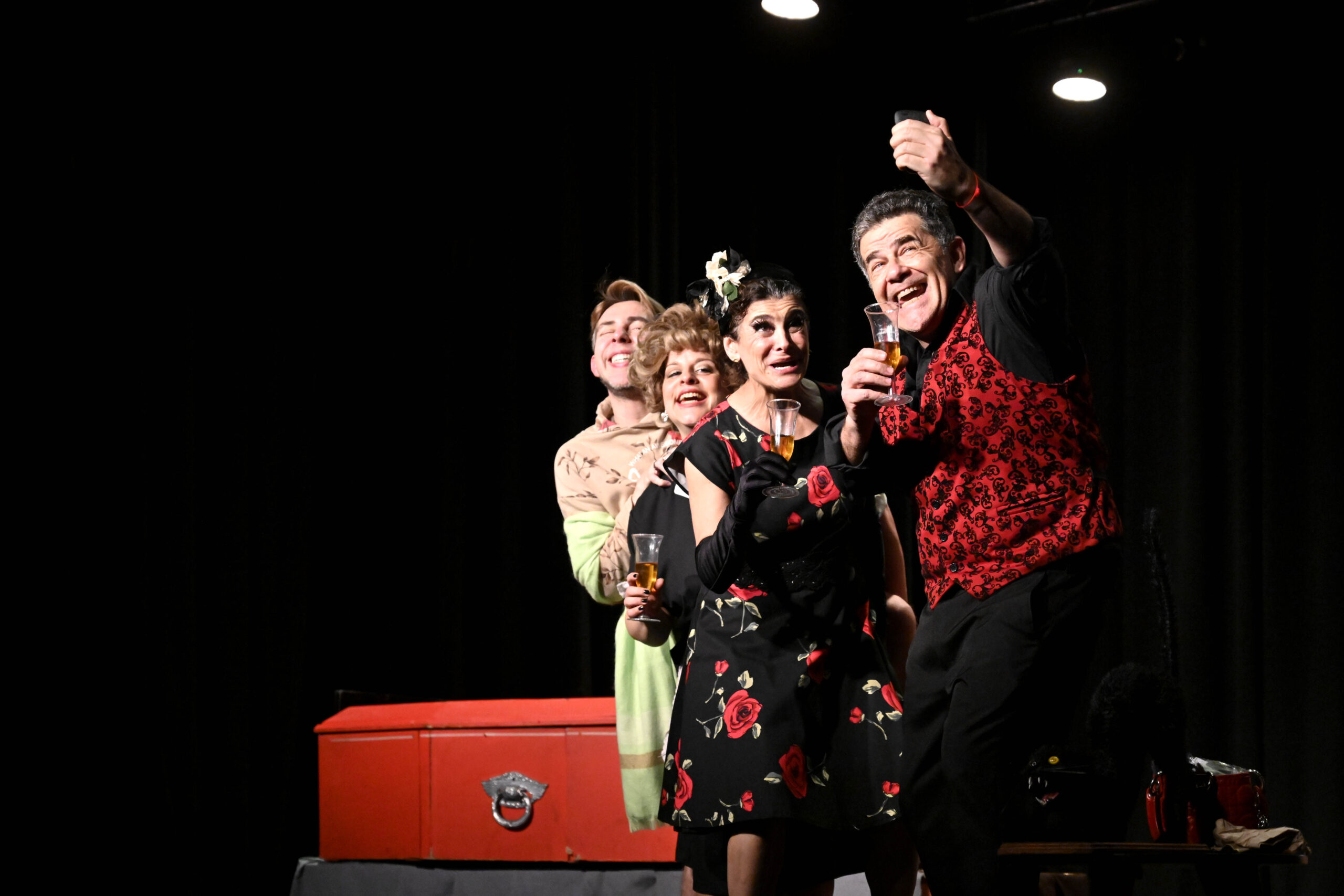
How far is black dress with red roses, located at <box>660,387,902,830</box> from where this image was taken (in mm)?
2139

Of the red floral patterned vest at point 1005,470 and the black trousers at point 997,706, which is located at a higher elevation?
the red floral patterned vest at point 1005,470

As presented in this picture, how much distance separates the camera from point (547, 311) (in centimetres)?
493

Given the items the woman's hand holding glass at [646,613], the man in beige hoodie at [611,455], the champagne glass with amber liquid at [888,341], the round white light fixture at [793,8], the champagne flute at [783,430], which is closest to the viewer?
the champagne glass with amber liquid at [888,341]

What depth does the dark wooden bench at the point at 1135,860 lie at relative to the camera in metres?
1.88

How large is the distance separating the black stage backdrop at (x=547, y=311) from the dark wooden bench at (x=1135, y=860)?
2310 mm

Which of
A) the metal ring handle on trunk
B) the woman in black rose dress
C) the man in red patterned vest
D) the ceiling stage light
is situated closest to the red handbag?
the man in red patterned vest

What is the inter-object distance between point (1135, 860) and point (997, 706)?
14.5 inches

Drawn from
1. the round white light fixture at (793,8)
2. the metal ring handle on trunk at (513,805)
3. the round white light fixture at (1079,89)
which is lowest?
the metal ring handle on trunk at (513,805)

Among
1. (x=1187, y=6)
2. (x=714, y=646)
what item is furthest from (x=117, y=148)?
(x=1187, y=6)

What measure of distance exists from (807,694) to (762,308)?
80 cm

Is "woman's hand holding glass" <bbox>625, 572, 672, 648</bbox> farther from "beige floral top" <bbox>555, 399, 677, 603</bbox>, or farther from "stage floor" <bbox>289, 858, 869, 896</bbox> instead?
"stage floor" <bbox>289, 858, 869, 896</bbox>

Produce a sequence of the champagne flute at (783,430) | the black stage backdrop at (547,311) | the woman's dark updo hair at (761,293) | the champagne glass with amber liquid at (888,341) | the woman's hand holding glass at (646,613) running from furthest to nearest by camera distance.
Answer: the black stage backdrop at (547,311)
the woman's hand holding glass at (646,613)
the woman's dark updo hair at (761,293)
the champagne flute at (783,430)
the champagne glass with amber liquid at (888,341)

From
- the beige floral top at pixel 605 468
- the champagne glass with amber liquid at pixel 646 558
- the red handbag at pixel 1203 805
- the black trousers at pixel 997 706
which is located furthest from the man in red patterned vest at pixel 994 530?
the beige floral top at pixel 605 468

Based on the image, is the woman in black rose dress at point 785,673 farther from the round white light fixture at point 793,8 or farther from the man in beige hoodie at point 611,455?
the round white light fixture at point 793,8
